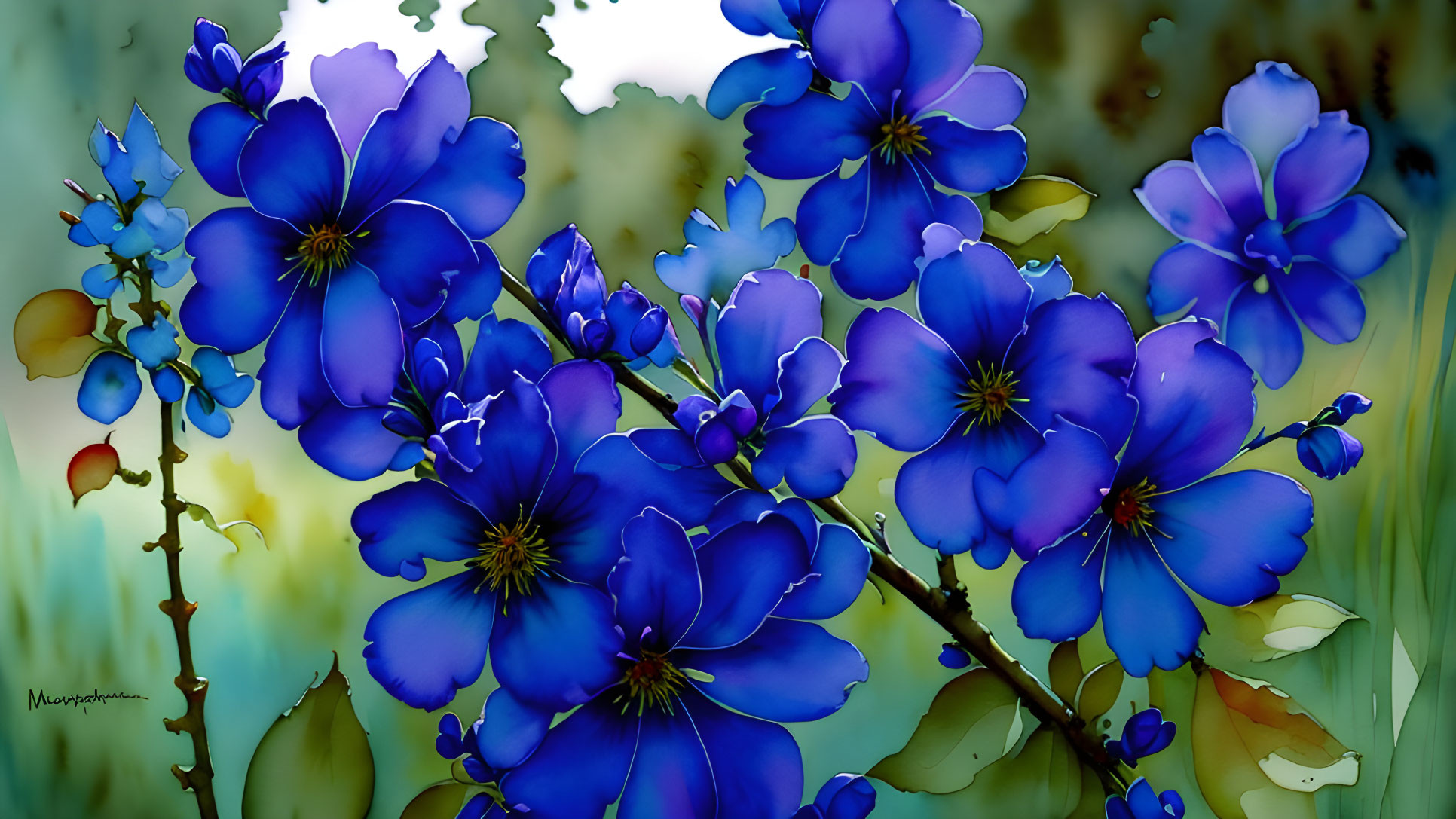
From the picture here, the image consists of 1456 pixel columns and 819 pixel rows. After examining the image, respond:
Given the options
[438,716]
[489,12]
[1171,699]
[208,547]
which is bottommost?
[1171,699]

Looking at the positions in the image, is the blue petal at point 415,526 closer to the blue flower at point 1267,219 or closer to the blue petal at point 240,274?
the blue petal at point 240,274

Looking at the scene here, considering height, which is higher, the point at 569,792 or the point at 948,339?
the point at 948,339

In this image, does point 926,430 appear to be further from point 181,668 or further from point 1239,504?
point 181,668

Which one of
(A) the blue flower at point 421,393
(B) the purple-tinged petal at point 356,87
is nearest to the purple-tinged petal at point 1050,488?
(A) the blue flower at point 421,393

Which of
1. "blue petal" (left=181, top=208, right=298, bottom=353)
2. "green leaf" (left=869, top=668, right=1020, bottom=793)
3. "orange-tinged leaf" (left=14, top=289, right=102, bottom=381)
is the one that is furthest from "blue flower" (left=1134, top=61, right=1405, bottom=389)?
"orange-tinged leaf" (left=14, top=289, right=102, bottom=381)

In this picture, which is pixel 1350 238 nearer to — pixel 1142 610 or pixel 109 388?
pixel 1142 610

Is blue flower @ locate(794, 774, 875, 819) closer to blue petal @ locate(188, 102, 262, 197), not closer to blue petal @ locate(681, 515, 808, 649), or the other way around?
blue petal @ locate(681, 515, 808, 649)

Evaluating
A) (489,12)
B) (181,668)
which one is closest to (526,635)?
(181,668)
